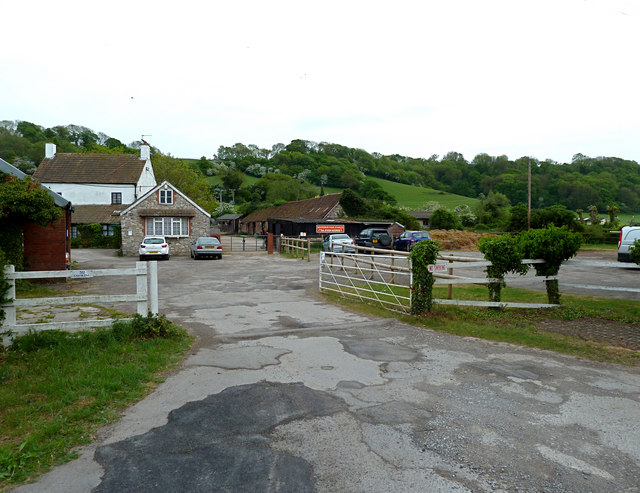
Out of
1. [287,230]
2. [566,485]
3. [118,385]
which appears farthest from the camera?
[287,230]

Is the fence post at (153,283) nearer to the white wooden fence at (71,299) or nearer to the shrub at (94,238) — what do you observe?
the white wooden fence at (71,299)

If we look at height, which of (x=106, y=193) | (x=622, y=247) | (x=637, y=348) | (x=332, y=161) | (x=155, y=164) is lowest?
(x=637, y=348)

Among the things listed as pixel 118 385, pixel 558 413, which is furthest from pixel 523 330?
pixel 118 385

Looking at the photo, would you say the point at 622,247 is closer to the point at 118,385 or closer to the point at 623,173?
the point at 118,385

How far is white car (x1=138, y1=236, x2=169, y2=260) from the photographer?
26186 mm

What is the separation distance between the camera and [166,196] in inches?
1341

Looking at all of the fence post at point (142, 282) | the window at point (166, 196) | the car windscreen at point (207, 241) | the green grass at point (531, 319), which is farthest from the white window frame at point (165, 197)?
the fence post at point (142, 282)

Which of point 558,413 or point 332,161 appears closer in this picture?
point 558,413

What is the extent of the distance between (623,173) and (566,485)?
10870cm

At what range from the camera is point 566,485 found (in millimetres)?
3139

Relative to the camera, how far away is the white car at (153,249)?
1031 inches

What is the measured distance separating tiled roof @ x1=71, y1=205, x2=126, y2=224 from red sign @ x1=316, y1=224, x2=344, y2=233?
20508mm

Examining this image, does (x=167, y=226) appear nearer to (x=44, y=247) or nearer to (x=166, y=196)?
(x=166, y=196)

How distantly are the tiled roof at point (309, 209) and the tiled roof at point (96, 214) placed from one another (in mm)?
21283
